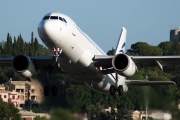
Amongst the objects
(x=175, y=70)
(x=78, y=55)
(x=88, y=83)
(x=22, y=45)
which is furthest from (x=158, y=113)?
(x=22, y=45)

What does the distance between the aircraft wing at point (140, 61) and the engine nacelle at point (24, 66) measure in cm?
442

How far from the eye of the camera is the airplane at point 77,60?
5888cm

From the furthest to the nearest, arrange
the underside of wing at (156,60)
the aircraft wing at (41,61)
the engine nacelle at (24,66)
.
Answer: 1. the aircraft wing at (41,61)
2. the underside of wing at (156,60)
3. the engine nacelle at (24,66)

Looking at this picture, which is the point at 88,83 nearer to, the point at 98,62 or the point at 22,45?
the point at 98,62

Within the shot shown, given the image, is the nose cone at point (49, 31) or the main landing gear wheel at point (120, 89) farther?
the main landing gear wheel at point (120, 89)

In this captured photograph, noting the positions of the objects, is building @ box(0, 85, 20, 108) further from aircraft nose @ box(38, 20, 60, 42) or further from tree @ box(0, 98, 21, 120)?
aircraft nose @ box(38, 20, 60, 42)

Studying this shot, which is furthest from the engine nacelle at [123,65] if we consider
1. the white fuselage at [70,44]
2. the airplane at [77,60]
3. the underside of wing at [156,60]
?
the white fuselage at [70,44]

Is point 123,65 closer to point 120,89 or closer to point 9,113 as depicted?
point 120,89

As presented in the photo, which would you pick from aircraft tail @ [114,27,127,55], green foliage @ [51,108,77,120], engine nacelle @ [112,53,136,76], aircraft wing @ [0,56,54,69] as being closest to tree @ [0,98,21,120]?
aircraft tail @ [114,27,127,55]

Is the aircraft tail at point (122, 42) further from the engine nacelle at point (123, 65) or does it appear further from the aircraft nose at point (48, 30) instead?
the aircraft nose at point (48, 30)

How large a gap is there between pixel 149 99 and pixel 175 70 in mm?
67542

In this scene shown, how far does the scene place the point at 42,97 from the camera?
69000 mm

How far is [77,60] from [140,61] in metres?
5.56

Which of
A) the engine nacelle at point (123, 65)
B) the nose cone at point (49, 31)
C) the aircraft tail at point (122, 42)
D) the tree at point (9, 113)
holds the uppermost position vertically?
the aircraft tail at point (122, 42)
